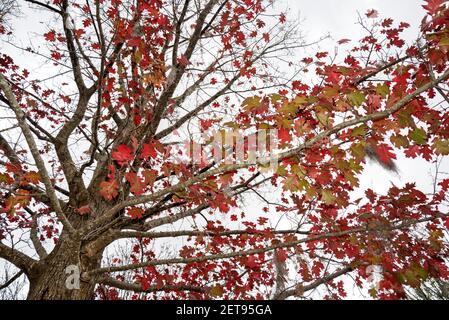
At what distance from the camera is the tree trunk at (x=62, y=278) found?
3496 mm

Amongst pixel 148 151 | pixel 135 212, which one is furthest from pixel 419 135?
pixel 135 212

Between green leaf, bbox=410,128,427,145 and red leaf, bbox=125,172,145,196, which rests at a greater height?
green leaf, bbox=410,128,427,145

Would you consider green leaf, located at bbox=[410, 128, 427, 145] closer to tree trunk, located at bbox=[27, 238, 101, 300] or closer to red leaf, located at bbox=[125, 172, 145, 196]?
red leaf, located at bbox=[125, 172, 145, 196]

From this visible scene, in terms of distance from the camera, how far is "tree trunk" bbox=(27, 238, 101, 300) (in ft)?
11.5

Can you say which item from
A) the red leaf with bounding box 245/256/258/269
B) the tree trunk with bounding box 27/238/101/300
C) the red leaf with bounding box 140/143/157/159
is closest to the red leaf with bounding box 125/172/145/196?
the red leaf with bounding box 140/143/157/159

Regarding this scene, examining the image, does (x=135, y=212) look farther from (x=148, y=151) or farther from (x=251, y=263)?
(x=251, y=263)

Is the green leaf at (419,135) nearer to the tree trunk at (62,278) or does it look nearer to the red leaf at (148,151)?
the red leaf at (148,151)

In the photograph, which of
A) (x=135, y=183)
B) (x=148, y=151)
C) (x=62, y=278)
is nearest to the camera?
(x=135, y=183)

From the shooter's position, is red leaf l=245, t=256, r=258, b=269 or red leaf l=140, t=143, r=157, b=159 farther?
red leaf l=245, t=256, r=258, b=269

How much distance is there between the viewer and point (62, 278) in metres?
3.60

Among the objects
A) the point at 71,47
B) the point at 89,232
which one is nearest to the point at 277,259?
the point at 89,232

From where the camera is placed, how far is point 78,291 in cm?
362

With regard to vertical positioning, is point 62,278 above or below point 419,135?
below

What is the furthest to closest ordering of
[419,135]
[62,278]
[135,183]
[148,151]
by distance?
1. [62,278]
2. [148,151]
3. [135,183]
4. [419,135]
